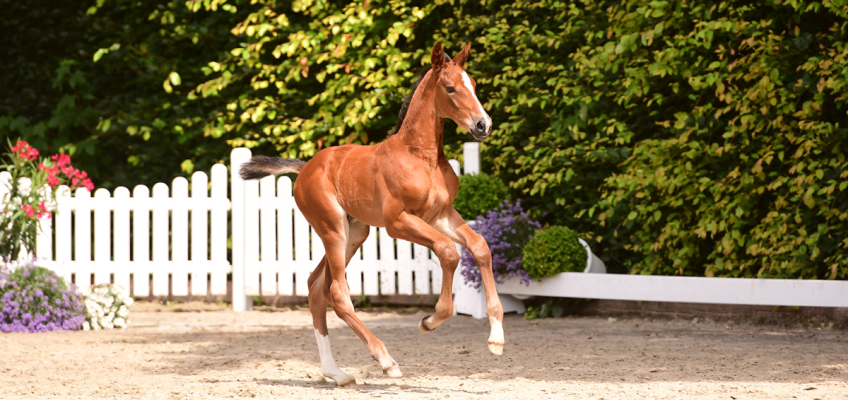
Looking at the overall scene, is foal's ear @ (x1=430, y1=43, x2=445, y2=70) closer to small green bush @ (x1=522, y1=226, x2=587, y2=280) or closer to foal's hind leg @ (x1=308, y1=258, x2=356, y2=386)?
foal's hind leg @ (x1=308, y1=258, x2=356, y2=386)

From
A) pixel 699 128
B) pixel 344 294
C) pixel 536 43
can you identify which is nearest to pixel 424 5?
pixel 536 43

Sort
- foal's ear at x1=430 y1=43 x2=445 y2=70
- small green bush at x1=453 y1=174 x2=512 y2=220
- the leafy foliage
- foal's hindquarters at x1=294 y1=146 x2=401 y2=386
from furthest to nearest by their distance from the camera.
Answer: the leafy foliage < small green bush at x1=453 y1=174 x2=512 y2=220 < foal's hindquarters at x1=294 y1=146 x2=401 y2=386 < foal's ear at x1=430 y1=43 x2=445 y2=70

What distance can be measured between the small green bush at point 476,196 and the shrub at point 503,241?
3.9 inches

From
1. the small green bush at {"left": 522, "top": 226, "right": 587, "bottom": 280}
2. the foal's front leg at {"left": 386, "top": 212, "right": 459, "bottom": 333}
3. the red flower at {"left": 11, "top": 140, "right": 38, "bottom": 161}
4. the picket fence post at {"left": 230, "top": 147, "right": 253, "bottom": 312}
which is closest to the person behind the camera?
the foal's front leg at {"left": 386, "top": 212, "right": 459, "bottom": 333}

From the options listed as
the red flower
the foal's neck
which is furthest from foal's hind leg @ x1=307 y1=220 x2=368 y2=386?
the red flower

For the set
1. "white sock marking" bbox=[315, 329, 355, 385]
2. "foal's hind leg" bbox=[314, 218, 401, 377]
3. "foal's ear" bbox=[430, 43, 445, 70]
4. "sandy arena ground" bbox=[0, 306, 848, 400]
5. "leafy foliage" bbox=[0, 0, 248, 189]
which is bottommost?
"sandy arena ground" bbox=[0, 306, 848, 400]

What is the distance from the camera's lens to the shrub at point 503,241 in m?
7.45

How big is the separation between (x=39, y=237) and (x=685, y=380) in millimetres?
6653

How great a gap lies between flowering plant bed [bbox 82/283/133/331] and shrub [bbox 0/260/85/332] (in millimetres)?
77

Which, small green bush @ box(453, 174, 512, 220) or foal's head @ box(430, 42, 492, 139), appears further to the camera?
small green bush @ box(453, 174, 512, 220)

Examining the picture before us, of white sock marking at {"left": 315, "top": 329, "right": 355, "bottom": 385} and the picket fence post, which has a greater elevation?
the picket fence post

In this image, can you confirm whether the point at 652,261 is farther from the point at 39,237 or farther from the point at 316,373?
the point at 39,237

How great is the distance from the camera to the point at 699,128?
7.03 metres

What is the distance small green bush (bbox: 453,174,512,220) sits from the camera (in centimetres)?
779
